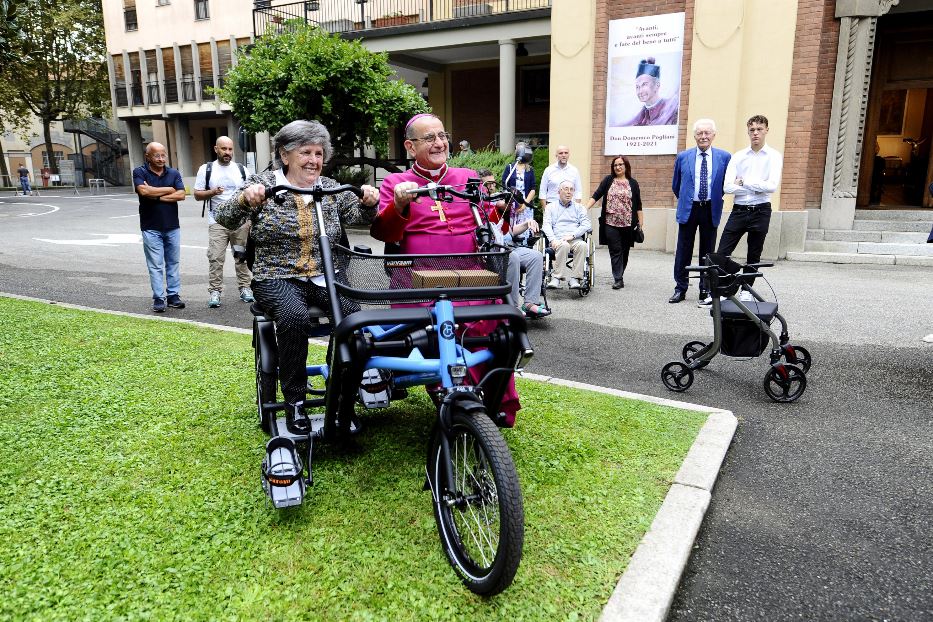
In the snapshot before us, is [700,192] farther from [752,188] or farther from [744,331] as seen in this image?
[744,331]

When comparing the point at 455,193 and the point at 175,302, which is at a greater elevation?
the point at 455,193

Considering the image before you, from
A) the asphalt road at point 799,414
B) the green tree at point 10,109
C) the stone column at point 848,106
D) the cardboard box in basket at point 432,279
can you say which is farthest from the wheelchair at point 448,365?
the green tree at point 10,109

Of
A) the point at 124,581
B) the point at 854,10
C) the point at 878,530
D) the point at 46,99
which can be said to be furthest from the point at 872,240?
the point at 46,99

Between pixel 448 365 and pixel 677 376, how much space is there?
→ 3084 mm

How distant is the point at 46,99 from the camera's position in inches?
1623

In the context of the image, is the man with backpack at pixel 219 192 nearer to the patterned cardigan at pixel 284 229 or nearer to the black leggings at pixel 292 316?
the patterned cardigan at pixel 284 229

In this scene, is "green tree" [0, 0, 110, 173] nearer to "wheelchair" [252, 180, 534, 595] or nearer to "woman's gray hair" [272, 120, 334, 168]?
"woman's gray hair" [272, 120, 334, 168]

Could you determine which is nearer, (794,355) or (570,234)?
(794,355)

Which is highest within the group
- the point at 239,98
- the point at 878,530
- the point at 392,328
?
the point at 239,98

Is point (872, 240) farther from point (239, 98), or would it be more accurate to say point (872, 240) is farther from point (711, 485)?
point (239, 98)

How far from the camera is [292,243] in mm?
3752

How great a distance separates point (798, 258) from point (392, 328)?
36.6ft

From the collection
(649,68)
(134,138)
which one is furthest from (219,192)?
(134,138)

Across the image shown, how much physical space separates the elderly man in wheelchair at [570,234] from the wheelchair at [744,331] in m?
3.75
